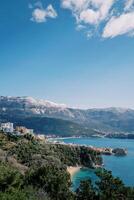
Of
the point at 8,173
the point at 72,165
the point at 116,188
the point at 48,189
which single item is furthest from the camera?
the point at 72,165

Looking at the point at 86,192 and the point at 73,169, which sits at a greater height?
the point at 86,192

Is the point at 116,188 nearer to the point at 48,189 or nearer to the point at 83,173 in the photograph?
the point at 48,189

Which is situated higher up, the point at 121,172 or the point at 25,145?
the point at 25,145

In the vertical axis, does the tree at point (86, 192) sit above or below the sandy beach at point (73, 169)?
above

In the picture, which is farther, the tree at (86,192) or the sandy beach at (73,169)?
the sandy beach at (73,169)

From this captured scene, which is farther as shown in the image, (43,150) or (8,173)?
(43,150)

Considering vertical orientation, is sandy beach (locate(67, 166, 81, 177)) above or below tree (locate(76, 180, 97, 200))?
below

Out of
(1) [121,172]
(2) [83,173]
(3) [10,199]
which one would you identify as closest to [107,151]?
(1) [121,172]

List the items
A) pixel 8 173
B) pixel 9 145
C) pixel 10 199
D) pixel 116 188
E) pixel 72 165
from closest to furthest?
pixel 10 199 → pixel 116 188 → pixel 8 173 → pixel 9 145 → pixel 72 165

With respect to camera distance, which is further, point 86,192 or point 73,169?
point 73,169

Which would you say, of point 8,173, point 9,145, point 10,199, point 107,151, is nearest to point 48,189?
point 8,173

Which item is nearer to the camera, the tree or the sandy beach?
the tree
